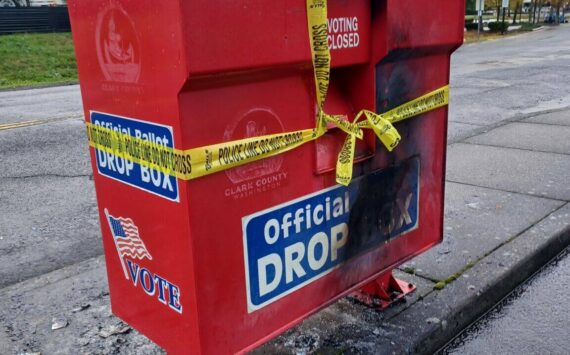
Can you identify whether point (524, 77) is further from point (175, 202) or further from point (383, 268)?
point (175, 202)

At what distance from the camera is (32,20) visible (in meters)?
24.2

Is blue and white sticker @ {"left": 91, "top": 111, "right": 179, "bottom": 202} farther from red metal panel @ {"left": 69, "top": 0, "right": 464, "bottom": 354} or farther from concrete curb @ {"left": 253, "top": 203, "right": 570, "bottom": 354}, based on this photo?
concrete curb @ {"left": 253, "top": 203, "right": 570, "bottom": 354}

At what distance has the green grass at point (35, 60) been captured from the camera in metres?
17.2

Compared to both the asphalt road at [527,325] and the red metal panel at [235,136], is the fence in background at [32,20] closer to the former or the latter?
the red metal panel at [235,136]

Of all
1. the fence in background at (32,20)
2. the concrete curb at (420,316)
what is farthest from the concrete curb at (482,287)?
the fence in background at (32,20)

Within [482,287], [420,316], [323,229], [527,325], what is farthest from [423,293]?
[323,229]

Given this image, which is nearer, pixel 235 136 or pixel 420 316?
pixel 235 136

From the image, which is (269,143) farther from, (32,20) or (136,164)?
(32,20)

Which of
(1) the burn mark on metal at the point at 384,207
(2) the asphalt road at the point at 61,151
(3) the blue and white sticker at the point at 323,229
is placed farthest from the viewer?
(2) the asphalt road at the point at 61,151

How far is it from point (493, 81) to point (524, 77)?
1111 millimetres

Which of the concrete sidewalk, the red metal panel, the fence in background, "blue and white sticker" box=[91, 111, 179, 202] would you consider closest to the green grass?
the fence in background

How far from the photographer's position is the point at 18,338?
9.41 feet

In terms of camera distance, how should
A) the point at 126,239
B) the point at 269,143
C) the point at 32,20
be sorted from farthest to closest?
the point at 32,20
the point at 126,239
the point at 269,143

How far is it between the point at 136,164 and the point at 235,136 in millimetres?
417
